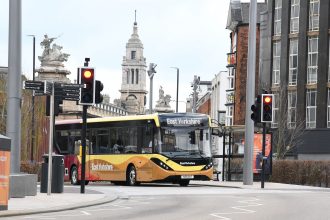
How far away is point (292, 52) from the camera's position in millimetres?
69312

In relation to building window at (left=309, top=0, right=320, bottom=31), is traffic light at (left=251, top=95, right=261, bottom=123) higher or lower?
lower

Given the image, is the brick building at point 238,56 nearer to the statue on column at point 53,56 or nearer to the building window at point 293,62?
the building window at point 293,62

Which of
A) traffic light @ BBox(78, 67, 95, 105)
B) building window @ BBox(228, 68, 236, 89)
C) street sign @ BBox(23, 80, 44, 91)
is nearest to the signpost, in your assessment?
street sign @ BBox(23, 80, 44, 91)

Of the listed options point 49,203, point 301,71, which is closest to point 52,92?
point 49,203

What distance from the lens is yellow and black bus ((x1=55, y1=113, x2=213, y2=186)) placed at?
108 feet

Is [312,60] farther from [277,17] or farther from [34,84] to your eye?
[34,84]

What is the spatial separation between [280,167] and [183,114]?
12239 millimetres

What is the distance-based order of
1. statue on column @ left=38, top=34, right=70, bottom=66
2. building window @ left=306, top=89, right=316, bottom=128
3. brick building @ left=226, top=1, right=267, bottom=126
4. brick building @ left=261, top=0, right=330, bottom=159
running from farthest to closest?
statue on column @ left=38, top=34, right=70, bottom=66, brick building @ left=226, top=1, right=267, bottom=126, building window @ left=306, top=89, right=316, bottom=128, brick building @ left=261, top=0, right=330, bottom=159

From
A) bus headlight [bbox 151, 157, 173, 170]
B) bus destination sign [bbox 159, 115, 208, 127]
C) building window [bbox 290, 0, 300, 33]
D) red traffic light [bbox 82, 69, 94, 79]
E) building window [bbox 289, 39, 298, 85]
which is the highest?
building window [bbox 290, 0, 300, 33]

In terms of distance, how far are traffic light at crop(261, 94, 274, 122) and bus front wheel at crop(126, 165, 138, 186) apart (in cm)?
569

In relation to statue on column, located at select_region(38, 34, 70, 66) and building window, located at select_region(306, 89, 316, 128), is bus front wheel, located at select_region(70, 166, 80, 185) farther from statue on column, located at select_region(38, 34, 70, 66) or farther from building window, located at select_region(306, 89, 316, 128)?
statue on column, located at select_region(38, 34, 70, 66)

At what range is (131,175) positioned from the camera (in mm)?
34500

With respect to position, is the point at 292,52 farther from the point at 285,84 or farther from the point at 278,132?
the point at 278,132

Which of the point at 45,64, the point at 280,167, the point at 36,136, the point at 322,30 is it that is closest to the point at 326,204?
the point at 280,167
